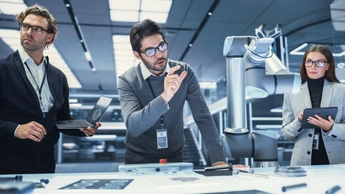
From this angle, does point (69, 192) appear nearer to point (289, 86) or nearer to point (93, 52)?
point (289, 86)

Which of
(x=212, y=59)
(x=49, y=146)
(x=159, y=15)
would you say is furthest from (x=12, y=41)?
(x=49, y=146)

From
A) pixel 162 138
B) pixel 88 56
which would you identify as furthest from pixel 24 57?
pixel 88 56

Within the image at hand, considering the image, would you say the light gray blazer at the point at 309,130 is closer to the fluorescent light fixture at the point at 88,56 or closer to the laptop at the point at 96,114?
the laptop at the point at 96,114

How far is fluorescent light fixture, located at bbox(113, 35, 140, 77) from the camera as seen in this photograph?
6.16 metres

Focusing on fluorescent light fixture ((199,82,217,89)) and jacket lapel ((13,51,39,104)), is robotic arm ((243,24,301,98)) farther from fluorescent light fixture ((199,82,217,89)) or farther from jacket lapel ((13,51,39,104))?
fluorescent light fixture ((199,82,217,89))

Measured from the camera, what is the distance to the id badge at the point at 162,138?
1445mm

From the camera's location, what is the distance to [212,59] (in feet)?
25.0

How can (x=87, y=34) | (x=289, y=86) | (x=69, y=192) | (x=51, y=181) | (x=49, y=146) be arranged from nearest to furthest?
1. (x=69, y=192)
2. (x=51, y=181)
3. (x=289, y=86)
4. (x=49, y=146)
5. (x=87, y=34)

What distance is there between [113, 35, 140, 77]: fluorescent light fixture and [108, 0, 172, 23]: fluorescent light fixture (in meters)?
0.93

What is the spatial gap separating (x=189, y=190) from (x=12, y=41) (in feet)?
21.3

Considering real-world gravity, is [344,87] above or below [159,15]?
below

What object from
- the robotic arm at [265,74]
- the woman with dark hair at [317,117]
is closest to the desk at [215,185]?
the robotic arm at [265,74]

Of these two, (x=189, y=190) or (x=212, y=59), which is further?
(x=212, y=59)

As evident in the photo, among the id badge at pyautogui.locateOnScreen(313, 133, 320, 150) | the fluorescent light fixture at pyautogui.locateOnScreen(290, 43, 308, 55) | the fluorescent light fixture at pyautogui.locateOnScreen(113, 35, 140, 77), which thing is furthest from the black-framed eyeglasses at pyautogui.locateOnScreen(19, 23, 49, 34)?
the fluorescent light fixture at pyautogui.locateOnScreen(113, 35, 140, 77)
